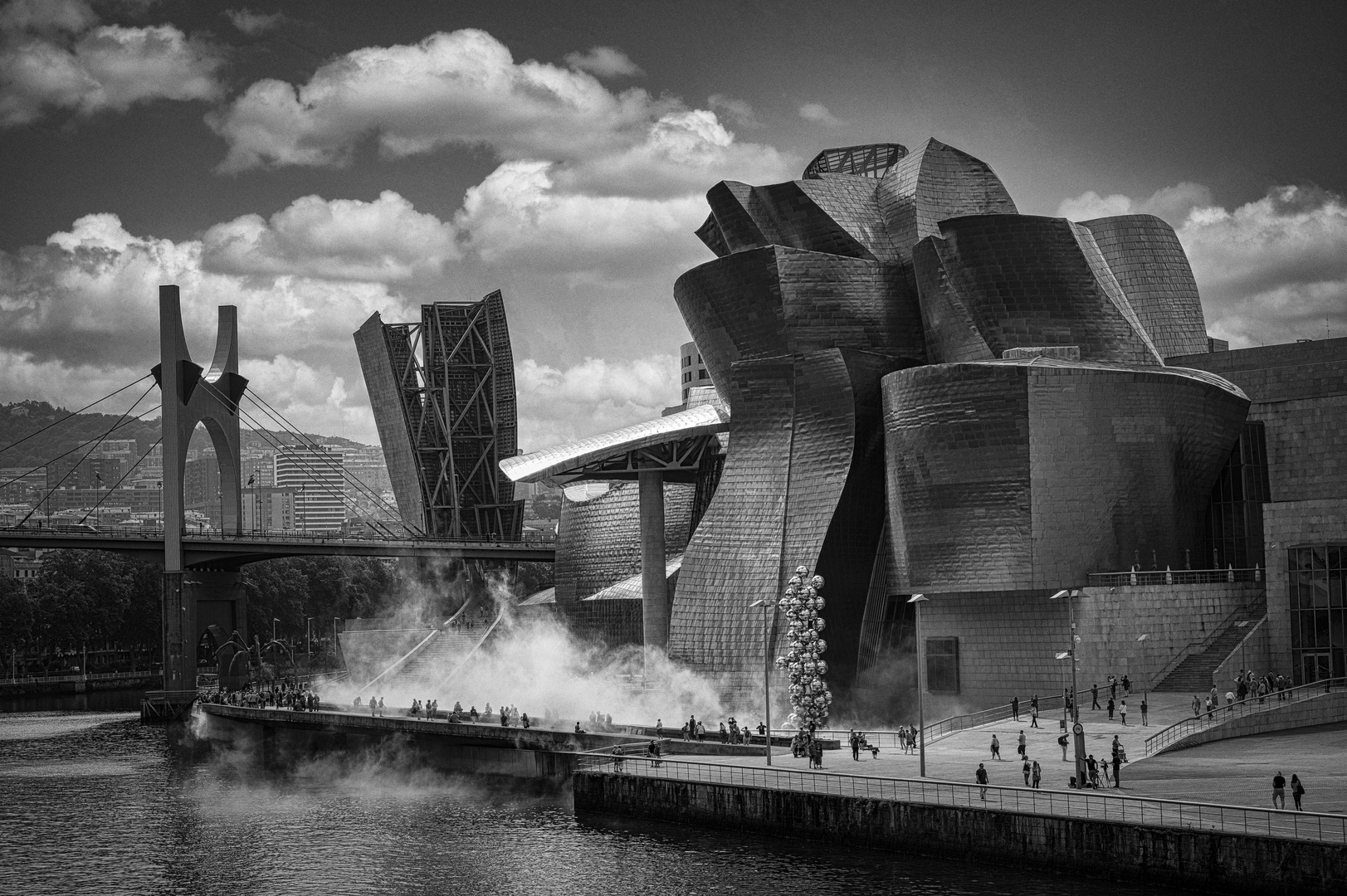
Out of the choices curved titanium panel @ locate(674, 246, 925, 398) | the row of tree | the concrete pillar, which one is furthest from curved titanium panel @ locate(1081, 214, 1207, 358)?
the row of tree

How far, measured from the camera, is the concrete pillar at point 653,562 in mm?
69500

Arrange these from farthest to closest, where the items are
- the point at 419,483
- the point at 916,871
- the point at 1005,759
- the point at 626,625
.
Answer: the point at 419,483
the point at 626,625
the point at 1005,759
the point at 916,871

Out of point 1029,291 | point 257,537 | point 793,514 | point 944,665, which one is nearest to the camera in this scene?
point 944,665

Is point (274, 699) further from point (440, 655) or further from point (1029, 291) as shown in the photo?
point (1029, 291)

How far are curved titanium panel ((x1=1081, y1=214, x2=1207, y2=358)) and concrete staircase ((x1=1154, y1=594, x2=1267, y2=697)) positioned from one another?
17722 mm

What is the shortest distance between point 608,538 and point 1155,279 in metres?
30.6

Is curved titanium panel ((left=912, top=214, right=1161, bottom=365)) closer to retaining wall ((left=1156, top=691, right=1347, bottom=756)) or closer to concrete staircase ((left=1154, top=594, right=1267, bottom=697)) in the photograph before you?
concrete staircase ((left=1154, top=594, right=1267, bottom=697))

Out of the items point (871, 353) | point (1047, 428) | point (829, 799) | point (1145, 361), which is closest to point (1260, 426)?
point (1145, 361)

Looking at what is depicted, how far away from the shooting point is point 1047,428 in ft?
177

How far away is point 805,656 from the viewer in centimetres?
4756

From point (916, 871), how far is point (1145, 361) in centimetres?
2993

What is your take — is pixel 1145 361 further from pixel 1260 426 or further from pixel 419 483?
pixel 419 483

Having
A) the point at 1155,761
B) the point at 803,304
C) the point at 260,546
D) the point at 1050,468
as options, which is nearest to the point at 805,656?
the point at 1155,761

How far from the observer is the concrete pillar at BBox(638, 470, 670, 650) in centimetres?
6950
